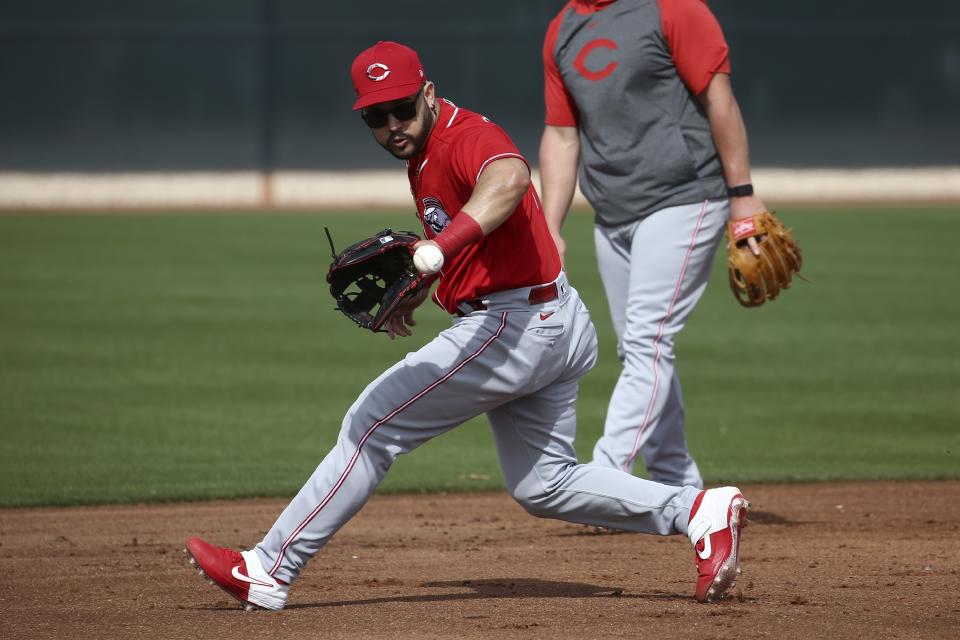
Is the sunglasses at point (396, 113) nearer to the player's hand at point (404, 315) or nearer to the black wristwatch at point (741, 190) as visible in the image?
the player's hand at point (404, 315)

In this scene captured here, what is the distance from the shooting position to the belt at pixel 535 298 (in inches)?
167

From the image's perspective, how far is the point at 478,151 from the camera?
4086 mm

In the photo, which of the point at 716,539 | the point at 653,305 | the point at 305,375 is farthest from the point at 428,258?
the point at 305,375

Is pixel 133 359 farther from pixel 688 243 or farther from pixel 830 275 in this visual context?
pixel 830 275

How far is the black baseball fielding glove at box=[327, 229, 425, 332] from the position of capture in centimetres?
405

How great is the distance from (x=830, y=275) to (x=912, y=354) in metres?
4.64

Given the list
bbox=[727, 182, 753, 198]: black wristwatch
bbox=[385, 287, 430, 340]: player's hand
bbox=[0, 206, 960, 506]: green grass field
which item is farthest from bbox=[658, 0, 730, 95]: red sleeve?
bbox=[0, 206, 960, 506]: green grass field

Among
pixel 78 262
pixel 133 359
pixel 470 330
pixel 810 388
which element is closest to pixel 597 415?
pixel 810 388

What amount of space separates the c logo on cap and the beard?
18 cm

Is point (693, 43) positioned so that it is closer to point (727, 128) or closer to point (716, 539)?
point (727, 128)

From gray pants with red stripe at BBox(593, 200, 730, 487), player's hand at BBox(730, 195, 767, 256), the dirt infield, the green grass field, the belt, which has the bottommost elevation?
the green grass field

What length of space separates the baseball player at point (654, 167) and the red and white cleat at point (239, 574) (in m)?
1.50

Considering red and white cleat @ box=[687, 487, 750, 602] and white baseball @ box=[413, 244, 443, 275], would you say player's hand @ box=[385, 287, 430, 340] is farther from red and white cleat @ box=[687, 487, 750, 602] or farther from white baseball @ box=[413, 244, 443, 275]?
red and white cleat @ box=[687, 487, 750, 602]

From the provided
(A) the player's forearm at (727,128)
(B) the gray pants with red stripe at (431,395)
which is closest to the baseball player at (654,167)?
(A) the player's forearm at (727,128)
